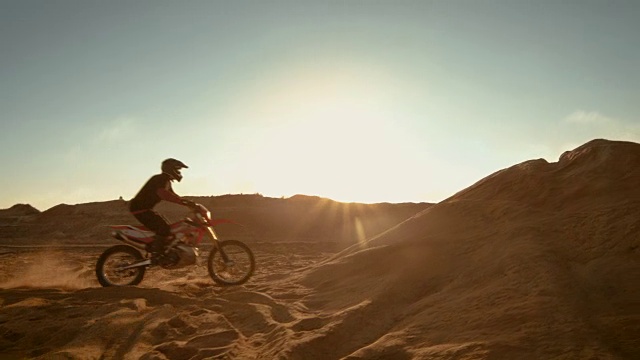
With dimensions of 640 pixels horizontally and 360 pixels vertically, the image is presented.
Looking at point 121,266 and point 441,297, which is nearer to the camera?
point 441,297

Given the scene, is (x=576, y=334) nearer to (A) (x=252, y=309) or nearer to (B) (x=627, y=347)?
(B) (x=627, y=347)

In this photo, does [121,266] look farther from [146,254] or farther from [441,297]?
[441,297]

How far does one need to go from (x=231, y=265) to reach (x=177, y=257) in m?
1.01

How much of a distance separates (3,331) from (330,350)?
138 inches

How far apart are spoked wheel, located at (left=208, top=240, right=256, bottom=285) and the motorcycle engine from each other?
1.64 ft

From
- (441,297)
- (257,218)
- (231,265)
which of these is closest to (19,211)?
(257,218)

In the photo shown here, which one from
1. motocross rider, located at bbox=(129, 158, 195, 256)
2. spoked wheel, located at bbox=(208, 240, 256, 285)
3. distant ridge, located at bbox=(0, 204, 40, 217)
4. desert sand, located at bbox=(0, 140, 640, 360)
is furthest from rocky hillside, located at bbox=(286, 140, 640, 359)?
distant ridge, located at bbox=(0, 204, 40, 217)

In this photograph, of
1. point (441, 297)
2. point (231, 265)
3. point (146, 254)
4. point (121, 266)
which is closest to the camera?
point (441, 297)

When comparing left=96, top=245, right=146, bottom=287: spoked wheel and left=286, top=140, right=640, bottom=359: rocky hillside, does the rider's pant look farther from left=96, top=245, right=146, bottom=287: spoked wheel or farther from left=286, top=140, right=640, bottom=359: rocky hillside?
left=286, top=140, right=640, bottom=359: rocky hillside

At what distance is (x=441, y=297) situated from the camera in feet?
13.7

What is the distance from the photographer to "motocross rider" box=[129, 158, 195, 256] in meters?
7.39

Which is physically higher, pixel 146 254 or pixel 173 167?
pixel 173 167

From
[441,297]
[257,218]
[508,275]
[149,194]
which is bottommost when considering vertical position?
[441,297]

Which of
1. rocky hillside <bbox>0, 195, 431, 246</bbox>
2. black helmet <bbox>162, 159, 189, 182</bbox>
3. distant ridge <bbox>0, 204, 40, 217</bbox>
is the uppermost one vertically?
distant ridge <bbox>0, 204, 40, 217</bbox>
